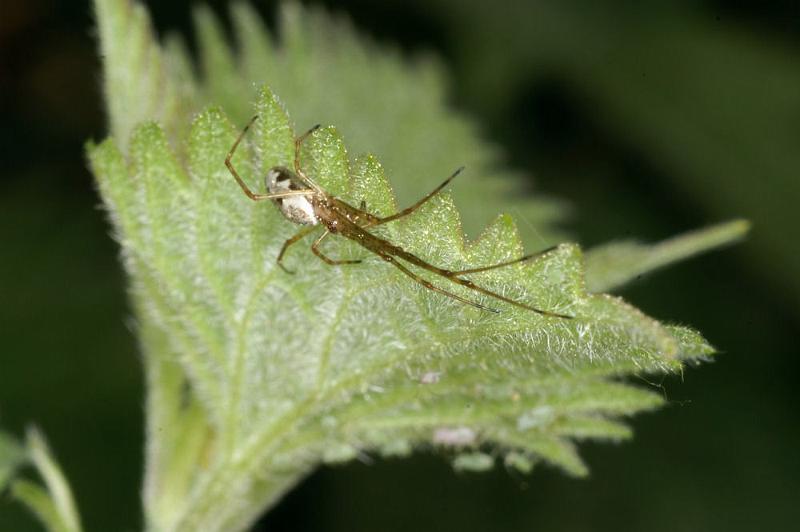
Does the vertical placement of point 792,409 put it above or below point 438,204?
above

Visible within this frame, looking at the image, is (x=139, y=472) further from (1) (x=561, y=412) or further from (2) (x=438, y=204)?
(2) (x=438, y=204)

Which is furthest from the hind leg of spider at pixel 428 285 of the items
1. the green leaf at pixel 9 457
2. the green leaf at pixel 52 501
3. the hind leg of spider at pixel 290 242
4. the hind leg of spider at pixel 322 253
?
the green leaf at pixel 9 457

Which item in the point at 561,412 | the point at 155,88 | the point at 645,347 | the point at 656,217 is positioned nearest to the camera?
the point at 645,347

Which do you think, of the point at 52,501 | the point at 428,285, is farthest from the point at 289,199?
the point at 52,501

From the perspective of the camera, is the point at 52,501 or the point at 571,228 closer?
the point at 52,501

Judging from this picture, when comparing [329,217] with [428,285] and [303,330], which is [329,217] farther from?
[428,285]

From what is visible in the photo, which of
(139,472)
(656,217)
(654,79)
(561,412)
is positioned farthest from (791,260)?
(139,472)
